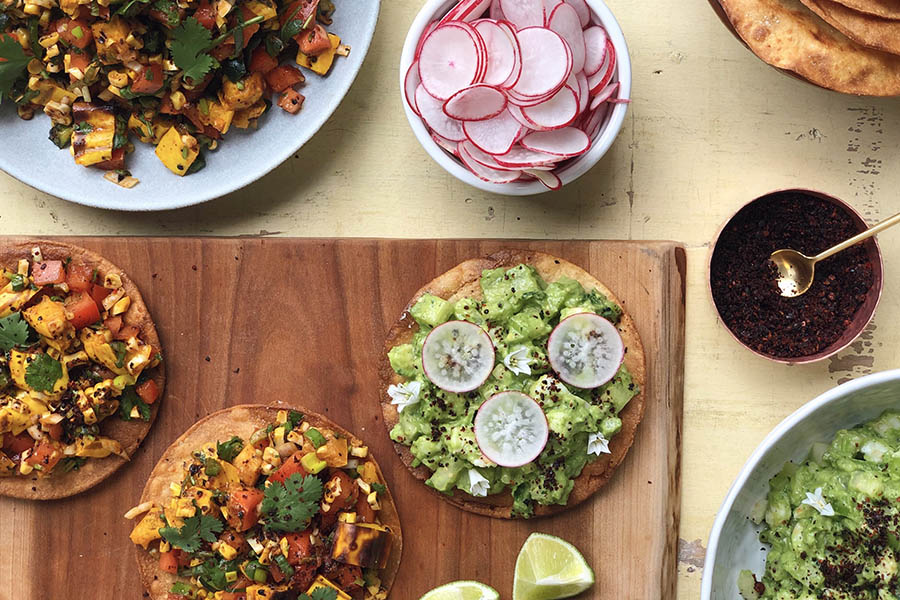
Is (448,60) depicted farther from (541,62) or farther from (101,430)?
(101,430)

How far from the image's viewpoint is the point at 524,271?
322 cm

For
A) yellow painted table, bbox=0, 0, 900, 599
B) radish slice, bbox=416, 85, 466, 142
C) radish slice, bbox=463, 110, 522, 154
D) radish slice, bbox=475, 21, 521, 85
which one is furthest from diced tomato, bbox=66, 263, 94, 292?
radish slice, bbox=475, 21, 521, 85

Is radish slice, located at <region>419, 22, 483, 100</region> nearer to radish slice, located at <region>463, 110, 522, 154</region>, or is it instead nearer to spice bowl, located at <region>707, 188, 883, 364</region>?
radish slice, located at <region>463, 110, 522, 154</region>

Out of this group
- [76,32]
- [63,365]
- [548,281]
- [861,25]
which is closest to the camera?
[861,25]

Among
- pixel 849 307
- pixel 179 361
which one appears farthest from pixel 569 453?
pixel 179 361

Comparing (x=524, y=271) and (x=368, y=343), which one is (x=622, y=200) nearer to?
(x=524, y=271)

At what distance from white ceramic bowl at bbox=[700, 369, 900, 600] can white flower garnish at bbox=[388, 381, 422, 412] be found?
1.10m

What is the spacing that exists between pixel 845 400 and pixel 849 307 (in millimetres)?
454

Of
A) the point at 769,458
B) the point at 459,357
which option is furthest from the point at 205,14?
the point at 769,458

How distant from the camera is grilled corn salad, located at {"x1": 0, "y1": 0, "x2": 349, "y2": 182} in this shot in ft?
9.98

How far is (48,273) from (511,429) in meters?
1.78

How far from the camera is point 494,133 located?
306 centimetres

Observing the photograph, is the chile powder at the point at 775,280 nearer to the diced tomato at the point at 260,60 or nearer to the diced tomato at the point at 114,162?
the diced tomato at the point at 260,60

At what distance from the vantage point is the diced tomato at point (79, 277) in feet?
10.8
